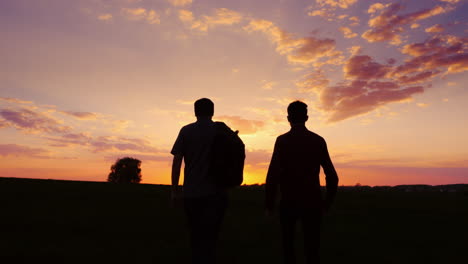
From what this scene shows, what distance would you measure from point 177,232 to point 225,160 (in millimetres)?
7747

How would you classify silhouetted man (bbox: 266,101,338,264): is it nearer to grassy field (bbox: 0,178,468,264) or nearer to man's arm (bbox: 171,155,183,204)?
man's arm (bbox: 171,155,183,204)

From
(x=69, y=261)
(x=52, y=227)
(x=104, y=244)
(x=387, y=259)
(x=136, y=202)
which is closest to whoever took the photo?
(x=69, y=261)

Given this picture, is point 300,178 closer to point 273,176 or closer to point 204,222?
point 273,176

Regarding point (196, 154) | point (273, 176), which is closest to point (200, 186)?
point (196, 154)

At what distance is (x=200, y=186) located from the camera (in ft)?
19.8

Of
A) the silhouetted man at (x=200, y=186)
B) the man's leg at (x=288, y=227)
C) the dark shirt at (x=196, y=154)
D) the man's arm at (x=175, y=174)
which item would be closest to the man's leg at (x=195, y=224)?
the silhouetted man at (x=200, y=186)

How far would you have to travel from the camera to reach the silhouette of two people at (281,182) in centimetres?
569

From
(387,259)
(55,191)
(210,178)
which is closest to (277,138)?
(210,178)

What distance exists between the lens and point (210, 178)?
605 cm

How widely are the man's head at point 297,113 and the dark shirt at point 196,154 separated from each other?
1.14 m

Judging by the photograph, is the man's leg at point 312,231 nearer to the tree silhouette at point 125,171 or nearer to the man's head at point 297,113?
the man's head at point 297,113

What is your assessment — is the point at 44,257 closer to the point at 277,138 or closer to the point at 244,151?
the point at 244,151

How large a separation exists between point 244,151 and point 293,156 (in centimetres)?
84

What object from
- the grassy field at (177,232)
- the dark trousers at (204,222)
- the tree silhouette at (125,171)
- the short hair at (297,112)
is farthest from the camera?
the tree silhouette at (125,171)
